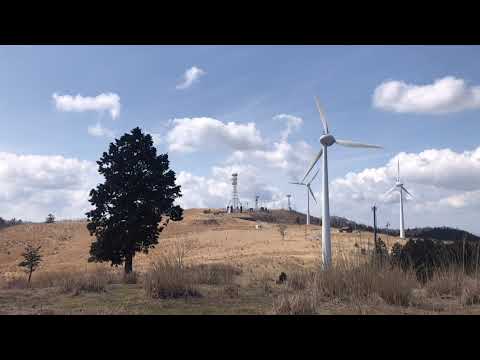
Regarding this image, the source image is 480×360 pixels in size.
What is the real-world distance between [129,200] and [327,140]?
1346cm

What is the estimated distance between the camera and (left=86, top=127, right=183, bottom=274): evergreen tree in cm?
2077

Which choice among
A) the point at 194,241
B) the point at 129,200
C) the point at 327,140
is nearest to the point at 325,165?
the point at 327,140

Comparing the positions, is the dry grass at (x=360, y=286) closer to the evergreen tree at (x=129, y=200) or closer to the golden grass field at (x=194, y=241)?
the evergreen tree at (x=129, y=200)

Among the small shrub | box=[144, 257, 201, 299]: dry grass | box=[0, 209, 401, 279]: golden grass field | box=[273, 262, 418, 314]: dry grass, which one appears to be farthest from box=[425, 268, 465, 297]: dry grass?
box=[0, 209, 401, 279]: golden grass field

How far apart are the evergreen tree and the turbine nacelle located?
10488 mm

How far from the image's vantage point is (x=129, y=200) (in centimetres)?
2097

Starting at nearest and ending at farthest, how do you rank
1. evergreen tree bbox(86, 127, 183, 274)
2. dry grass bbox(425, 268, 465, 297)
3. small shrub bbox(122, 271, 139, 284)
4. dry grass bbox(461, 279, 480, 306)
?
dry grass bbox(461, 279, 480, 306), dry grass bbox(425, 268, 465, 297), small shrub bbox(122, 271, 139, 284), evergreen tree bbox(86, 127, 183, 274)

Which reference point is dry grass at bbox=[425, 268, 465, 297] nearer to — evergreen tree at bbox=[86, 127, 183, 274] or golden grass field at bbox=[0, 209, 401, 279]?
evergreen tree at bbox=[86, 127, 183, 274]

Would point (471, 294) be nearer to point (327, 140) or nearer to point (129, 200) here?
point (129, 200)

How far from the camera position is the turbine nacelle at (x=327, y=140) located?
26905 mm
